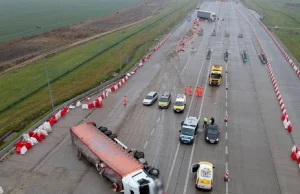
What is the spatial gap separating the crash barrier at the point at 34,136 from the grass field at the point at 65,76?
3415 millimetres

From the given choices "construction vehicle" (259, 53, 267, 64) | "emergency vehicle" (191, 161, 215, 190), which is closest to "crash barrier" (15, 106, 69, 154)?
"emergency vehicle" (191, 161, 215, 190)

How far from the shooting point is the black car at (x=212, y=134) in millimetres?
29156

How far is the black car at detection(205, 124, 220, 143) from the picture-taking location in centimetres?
2916

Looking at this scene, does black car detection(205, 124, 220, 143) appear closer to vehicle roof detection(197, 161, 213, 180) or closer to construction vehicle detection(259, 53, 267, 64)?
vehicle roof detection(197, 161, 213, 180)

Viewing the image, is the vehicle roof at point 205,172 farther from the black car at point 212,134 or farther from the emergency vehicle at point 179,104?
the emergency vehicle at point 179,104

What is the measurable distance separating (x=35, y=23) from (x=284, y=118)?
85.4 metres

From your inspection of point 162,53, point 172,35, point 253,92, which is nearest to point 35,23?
point 172,35

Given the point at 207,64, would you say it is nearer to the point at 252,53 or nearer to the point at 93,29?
the point at 252,53

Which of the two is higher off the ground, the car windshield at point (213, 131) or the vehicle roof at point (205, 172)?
the vehicle roof at point (205, 172)

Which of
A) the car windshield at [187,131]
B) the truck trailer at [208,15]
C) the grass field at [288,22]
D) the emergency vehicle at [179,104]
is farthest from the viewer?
the truck trailer at [208,15]

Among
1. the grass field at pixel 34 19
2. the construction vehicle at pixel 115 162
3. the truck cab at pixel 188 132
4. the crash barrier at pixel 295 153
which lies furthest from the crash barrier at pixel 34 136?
the grass field at pixel 34 19

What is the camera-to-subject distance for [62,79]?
4922 centimetres

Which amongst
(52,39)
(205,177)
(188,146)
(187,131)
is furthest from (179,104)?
(52,39)

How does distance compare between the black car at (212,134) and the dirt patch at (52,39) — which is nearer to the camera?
the black car at (212,134)
